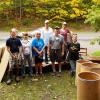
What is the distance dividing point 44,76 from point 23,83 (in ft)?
3.54

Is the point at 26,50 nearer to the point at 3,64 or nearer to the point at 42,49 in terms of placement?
the point at 42,49

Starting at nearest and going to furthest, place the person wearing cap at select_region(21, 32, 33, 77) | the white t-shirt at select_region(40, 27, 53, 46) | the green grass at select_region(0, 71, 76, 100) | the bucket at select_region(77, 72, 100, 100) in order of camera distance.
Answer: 1. the bucket at select_region(77, 72, 100, 100)
2. the green grass at select_region(0, 71, 76, 100)
3. the person wearing cap at select_region(21, 32, 33, 77)
4. the white t-shirt at select_region(40, 27, 53, 46)

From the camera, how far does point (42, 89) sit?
9.88m

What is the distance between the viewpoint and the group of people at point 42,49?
1051 cm

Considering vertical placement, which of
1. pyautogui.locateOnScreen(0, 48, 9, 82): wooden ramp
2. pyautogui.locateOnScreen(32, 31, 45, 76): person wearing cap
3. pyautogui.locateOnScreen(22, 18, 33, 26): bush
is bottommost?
pyautogui.locateOnScreen(0, 48, 9, 82): wooden ramp

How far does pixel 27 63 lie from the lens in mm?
11234

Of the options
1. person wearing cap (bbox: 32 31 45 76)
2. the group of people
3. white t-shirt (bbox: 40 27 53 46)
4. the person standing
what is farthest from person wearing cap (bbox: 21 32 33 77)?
the person standing

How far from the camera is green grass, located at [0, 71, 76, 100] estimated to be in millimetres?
9219

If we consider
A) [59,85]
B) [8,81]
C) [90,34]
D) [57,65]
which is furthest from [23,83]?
[90,34]

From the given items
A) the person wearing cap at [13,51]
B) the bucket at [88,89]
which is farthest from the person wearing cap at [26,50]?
the bucket at [88,89]

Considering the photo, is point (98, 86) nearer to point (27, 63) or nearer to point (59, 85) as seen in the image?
point (59, 85)

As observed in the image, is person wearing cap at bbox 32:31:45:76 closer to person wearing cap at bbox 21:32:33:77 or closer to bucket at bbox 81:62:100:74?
person wearing cap at bbox 21:32:33:77

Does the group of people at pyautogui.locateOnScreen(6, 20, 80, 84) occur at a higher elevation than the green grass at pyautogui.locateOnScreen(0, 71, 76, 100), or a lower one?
higher

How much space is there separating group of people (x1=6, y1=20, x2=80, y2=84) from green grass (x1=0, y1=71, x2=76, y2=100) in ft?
1.26
